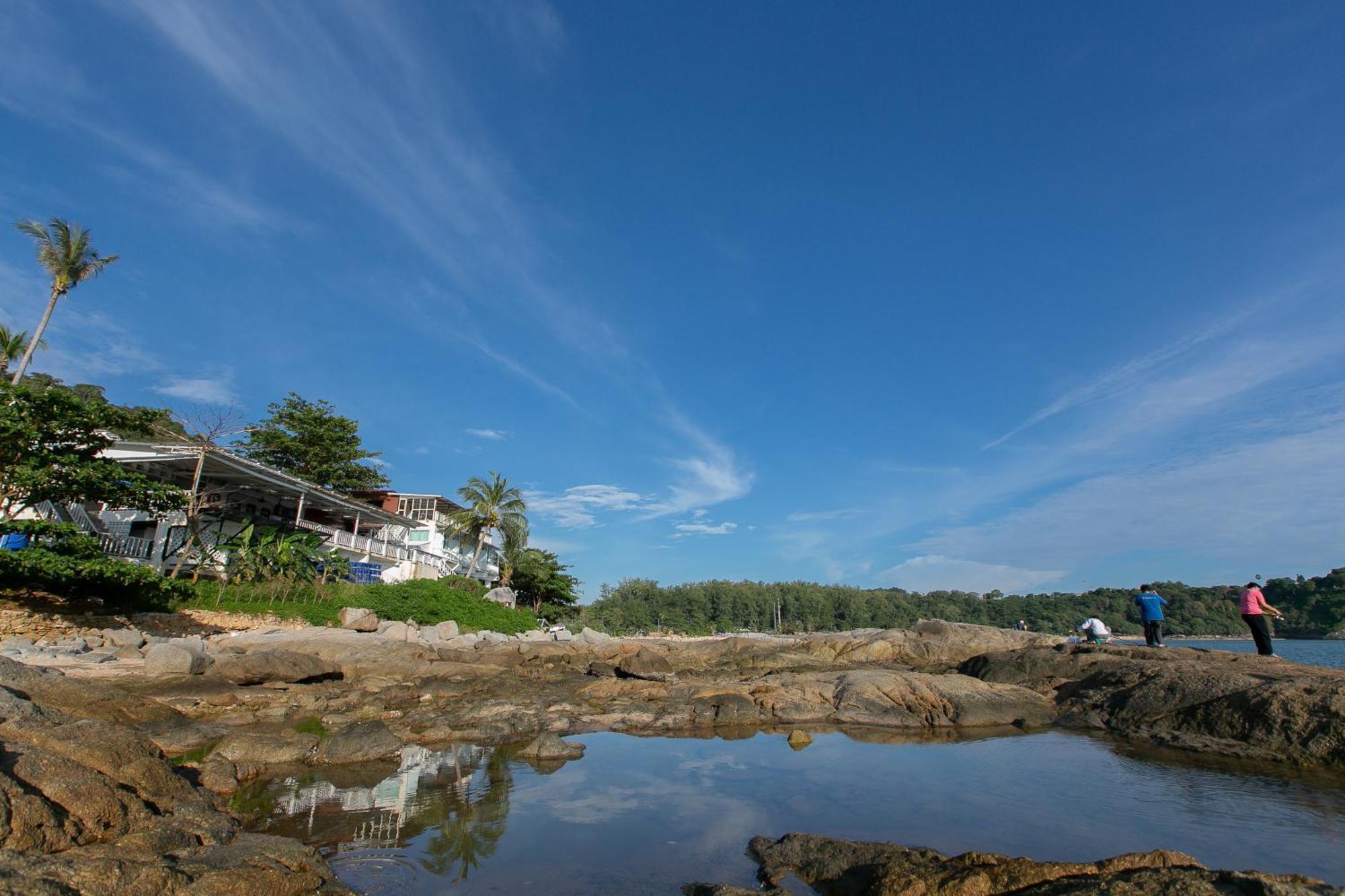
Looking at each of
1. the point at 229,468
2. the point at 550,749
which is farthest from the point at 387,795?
the point at 229,468

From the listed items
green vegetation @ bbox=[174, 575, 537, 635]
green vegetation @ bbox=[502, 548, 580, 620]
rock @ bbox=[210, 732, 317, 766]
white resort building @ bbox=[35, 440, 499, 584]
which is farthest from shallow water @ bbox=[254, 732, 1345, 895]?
green vegetation @ bbox=[502, 548, 580, 620]

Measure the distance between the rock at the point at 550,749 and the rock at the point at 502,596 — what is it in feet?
88.2

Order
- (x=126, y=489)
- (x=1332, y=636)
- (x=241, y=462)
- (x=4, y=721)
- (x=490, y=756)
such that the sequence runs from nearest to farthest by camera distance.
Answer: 1. (x=4, y=721)
2. (x=490, y=756)
3. (x=126, y=489)
4. (x=241, y=462)
5. (x=1332, y=636)

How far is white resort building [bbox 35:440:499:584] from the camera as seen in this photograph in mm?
27759

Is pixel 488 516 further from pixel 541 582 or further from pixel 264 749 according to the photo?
pixel 264 749

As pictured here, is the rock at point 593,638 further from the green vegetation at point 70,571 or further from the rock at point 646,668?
the green vegetation at point 70,571

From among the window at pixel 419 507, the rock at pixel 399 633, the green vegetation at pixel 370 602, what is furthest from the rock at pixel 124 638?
the window at pixel 419 507

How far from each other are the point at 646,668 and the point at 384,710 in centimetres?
897

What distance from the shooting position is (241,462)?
95.6ft

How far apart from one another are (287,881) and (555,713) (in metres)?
10.9

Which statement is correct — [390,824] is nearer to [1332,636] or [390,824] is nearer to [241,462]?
[241,462]

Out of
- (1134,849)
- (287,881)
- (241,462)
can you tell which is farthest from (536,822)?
(241,462)

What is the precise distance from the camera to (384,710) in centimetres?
1563

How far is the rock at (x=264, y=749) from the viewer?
32.9ft
